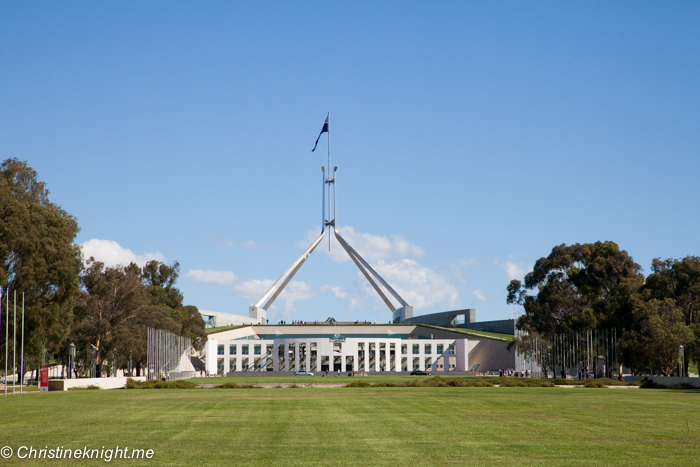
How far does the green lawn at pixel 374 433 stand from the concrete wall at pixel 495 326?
7685cm

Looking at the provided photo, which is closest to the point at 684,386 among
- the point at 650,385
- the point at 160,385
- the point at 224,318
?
the point at 650,385

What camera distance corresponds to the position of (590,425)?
14.7 meters

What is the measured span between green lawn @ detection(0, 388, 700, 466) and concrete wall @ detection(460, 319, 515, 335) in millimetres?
76854

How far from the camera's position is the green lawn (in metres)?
10.2

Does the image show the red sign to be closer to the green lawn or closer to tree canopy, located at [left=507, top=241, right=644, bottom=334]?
the green lawn

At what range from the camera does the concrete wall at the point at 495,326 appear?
316ft

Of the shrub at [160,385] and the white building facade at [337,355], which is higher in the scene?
the shrub at [160,385]

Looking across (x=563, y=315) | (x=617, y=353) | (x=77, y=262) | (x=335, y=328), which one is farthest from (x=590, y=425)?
(x=335, y=328)

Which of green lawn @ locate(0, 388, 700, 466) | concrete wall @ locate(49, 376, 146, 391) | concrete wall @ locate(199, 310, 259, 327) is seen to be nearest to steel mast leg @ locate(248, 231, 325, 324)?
concrete wall @ locate(199, 310, 259, 327)

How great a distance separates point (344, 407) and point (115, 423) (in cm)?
708

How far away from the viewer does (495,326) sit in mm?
99312

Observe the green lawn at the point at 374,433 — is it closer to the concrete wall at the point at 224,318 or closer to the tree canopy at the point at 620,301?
the tree canopy at the point at 620,301

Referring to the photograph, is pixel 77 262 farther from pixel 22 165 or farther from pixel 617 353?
pixel 617 353

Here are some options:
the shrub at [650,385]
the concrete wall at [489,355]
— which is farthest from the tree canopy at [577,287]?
the concrete wall at [489,355]
